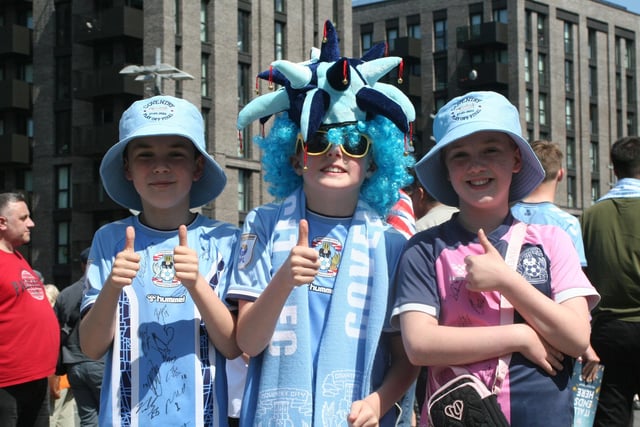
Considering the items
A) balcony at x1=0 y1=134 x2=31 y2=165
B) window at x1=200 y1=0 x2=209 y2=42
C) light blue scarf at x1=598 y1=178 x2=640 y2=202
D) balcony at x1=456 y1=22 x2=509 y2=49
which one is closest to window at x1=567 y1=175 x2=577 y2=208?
balcony at x1=456 y1=22 x2=509 y2=49

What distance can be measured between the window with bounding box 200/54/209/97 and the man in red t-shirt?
32.3 metres

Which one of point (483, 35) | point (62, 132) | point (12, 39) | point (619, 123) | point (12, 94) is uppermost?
point (483, 35)

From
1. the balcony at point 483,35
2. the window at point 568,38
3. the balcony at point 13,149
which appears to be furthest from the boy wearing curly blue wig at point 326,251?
the window at point 568,38

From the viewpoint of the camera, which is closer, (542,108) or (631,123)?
(542,108)

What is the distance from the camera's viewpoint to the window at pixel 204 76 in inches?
1539

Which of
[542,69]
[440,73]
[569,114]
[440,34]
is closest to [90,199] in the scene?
[440,73]

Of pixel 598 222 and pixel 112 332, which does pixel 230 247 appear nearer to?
pixel 112 332

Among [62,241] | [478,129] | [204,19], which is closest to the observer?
[478,129]

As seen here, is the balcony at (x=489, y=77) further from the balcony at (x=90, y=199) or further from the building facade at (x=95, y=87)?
the balcony at (x=90, y=199)

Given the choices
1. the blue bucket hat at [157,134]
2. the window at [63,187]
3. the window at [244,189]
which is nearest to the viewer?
the blue bucket hat at [157,134]

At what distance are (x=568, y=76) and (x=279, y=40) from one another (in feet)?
79.3

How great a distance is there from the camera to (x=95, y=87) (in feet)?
124

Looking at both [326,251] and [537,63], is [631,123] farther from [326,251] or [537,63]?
[326,251]

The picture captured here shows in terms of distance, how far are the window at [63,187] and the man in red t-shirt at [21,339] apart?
112ft
